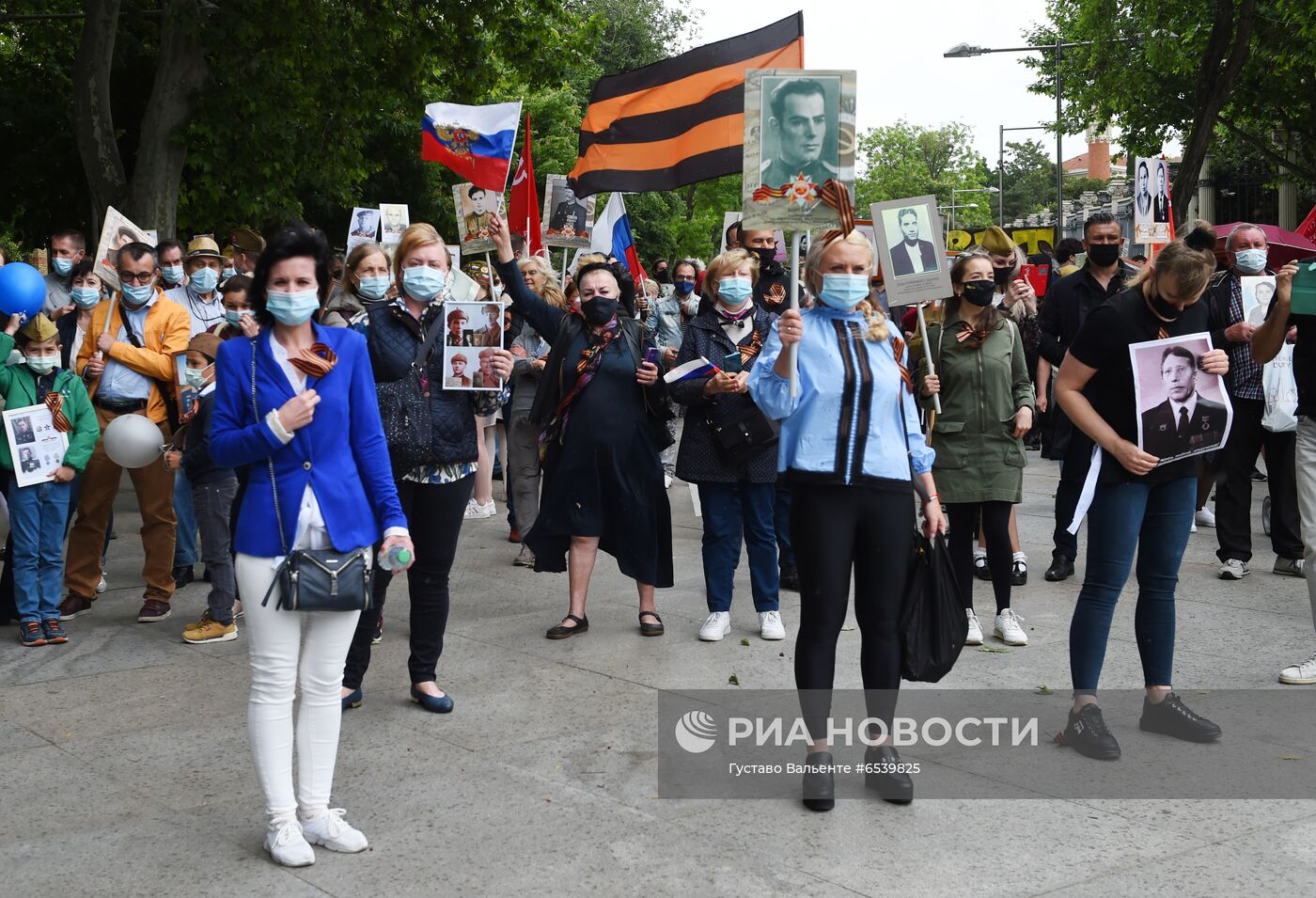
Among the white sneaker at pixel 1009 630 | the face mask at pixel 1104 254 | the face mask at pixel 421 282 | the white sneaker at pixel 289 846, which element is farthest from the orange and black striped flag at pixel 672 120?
the white sneaker at pixel 289 846

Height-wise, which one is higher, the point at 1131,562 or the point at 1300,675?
the point at 1131,562

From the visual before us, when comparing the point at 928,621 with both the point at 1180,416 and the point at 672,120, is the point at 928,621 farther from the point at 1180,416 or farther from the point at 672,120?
the point at 672,120

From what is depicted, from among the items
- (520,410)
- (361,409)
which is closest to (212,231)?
(520,410)

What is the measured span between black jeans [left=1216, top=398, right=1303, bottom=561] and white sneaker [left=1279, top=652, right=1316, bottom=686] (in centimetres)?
261

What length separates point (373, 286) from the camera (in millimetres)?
6297

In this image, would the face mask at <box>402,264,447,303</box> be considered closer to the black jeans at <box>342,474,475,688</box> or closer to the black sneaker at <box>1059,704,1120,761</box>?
the black jeans at <box>342,474,475,688</box>

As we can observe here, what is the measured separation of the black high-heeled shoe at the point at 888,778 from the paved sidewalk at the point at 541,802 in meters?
0.08

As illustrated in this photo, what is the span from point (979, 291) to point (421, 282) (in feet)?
9.69

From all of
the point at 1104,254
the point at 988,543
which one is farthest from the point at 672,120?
the point at 988,543

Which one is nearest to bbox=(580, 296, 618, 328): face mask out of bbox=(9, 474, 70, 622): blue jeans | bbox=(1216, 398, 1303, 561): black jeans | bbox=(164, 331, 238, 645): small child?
bbox=(164, 331, 238, 645): small child

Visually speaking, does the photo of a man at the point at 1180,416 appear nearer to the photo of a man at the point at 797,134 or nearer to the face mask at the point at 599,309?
the photo of a man at the point at 797,134

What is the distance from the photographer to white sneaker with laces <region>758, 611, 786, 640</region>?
7270 mm

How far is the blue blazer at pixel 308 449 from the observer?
4.31 m

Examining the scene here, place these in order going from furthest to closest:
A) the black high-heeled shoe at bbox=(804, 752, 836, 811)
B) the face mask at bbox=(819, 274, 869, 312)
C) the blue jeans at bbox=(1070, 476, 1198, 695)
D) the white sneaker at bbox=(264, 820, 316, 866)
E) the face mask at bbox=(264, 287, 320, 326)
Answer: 1. the blue jeans at bbox=(1070, 476, 1198, 695)
2. the face mask at bbox=(819, 274, 869, 312)
3. the black high-heeled shoe at bbox=(804, 752, 836, 811)
4. the face mask at bbox=(264, 287, 320, 326)
5. the white sneaker at bbox=(264, 820, 316, 866)
